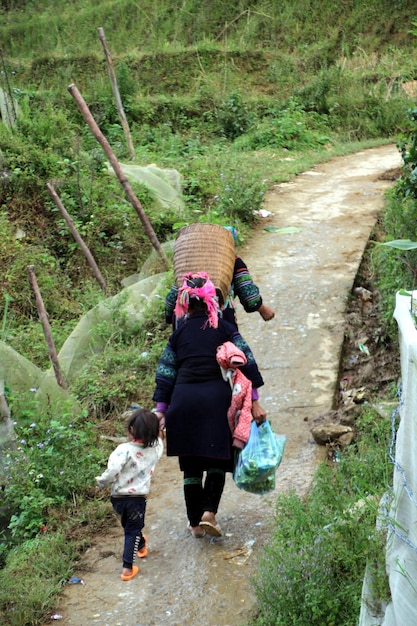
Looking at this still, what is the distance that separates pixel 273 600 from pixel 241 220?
5519mm

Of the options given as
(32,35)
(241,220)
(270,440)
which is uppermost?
(270,440)

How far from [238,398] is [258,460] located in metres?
0.29

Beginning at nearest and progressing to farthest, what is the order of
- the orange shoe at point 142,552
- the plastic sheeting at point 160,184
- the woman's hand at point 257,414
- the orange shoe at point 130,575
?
the woman's hand at point 257,414 → the orange shoe at point 130,575 → the orange shoe at point 142,552 → the plastic sheeting at point 160,184

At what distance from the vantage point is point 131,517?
379 centimetres

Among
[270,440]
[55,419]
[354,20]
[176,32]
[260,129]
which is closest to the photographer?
[270,440]

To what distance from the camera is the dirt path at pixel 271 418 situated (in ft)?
11.9

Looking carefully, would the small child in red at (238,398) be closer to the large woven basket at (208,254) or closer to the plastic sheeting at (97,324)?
the large woven basket at (208,254)

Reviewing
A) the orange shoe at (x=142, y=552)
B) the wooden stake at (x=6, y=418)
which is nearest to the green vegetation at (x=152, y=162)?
the wooden stake at (x=6, y=418)

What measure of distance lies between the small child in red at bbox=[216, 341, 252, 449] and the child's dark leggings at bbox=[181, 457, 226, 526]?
23 cm

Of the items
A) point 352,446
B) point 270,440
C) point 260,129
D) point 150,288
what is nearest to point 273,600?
point 270,440

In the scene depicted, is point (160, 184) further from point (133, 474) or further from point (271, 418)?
point (133, 474)

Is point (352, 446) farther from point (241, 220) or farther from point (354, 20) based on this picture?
point (354, 20)

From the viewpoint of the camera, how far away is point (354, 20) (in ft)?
54.3

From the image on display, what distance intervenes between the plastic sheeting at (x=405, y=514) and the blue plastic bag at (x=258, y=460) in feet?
3.52
